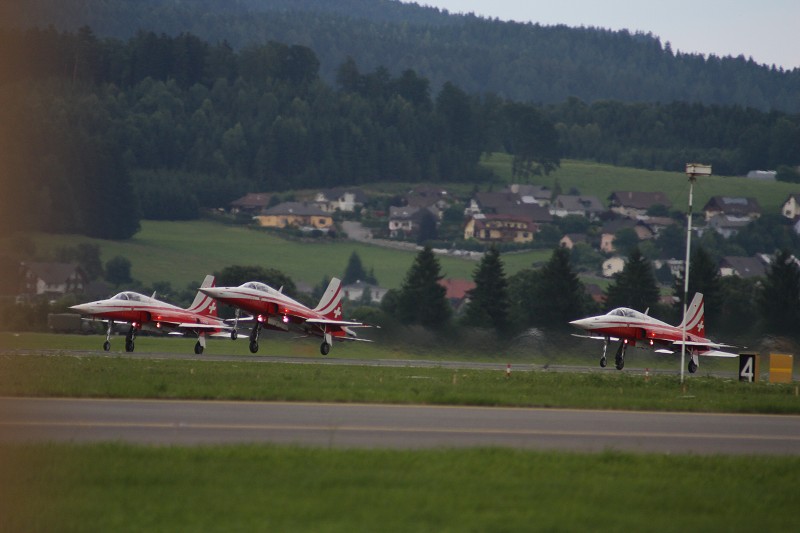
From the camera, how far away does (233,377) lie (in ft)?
99.6

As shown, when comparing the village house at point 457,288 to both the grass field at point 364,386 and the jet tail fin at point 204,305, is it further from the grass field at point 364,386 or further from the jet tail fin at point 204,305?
the grass field at point 364,386

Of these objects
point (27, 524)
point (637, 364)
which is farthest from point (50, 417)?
point (637, 364)

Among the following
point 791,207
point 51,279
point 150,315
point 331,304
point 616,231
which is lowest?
point 51,279

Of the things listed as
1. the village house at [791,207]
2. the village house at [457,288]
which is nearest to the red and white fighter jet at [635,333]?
the village house at [457,288]

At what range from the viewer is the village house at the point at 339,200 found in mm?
170000

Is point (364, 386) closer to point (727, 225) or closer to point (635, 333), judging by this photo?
point (635, 333)

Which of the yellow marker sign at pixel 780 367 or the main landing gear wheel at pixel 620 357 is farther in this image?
the main landing gear wheel at pixel 620 357

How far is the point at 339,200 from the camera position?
173500 mm

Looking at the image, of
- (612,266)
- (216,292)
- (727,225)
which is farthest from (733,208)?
(216,292)

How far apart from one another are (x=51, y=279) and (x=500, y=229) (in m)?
78.3

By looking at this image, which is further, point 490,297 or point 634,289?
point 634,289

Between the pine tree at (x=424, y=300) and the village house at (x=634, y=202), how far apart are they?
118797mm

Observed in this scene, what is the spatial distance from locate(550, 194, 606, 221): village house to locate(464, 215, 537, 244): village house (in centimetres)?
1532

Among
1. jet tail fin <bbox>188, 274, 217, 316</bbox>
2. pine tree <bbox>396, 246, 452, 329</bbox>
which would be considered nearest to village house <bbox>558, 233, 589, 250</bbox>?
pine tree <bbox>396, 246, 452, 329</bbox>
